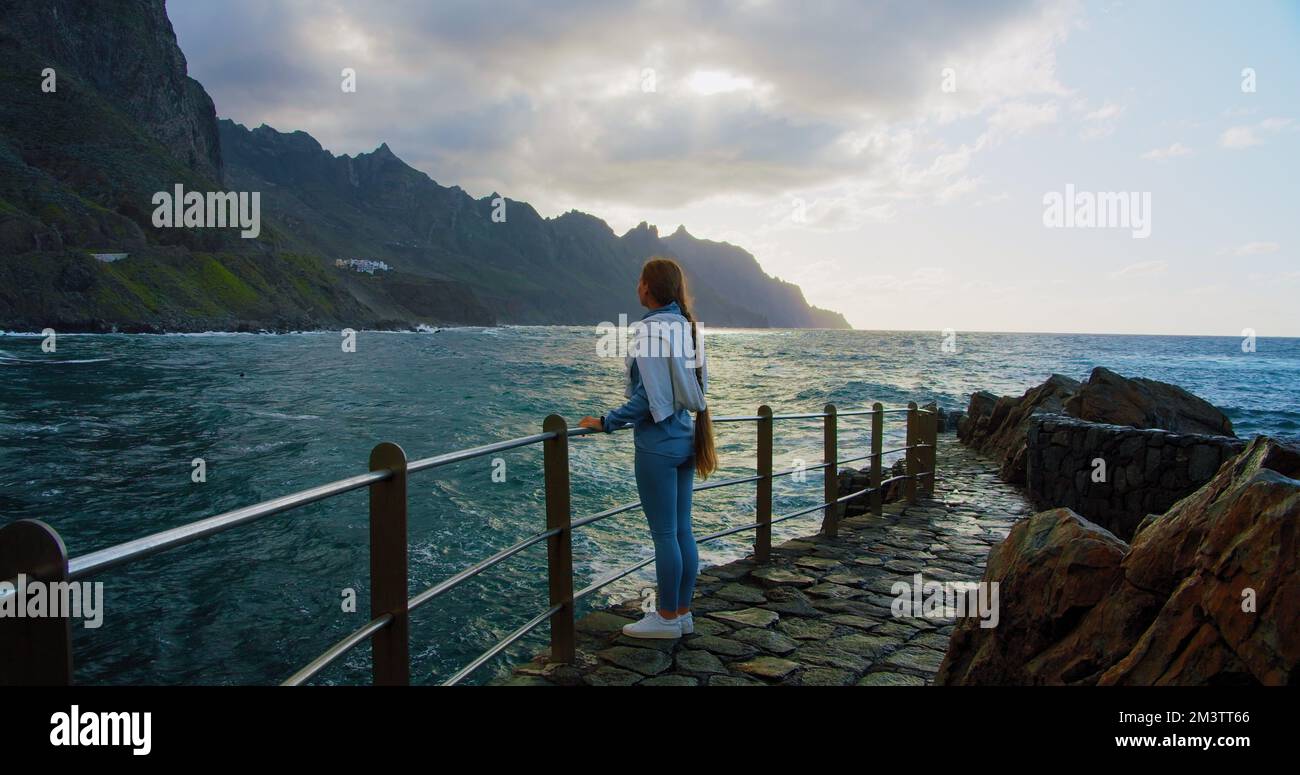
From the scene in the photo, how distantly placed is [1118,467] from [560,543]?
7.13 metres

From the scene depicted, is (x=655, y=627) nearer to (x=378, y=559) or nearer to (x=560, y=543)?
(x=560, y=543)

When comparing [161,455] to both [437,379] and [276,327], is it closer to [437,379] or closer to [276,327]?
[437,379]

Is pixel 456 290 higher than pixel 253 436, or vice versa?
pixel 456 290

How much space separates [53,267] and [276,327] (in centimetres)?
2562

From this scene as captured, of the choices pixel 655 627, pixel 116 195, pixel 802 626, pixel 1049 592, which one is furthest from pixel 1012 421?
pixel 116 195

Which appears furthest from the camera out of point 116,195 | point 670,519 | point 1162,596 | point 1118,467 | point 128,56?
point 128,56

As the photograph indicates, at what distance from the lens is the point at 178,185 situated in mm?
100625

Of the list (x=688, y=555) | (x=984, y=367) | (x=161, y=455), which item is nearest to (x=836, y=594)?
Result: (x=688, y=555)

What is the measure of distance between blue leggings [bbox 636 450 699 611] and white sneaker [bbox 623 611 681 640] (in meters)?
0.07

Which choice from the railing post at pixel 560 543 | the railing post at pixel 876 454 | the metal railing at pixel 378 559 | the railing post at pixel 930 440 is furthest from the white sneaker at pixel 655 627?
the railing post at pixel 930 440

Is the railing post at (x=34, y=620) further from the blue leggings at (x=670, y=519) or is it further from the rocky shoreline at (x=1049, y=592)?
the blue leggings at (x=670, y=519)

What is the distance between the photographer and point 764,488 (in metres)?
6.36

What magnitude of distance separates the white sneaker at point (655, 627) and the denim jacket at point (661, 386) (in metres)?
1.10

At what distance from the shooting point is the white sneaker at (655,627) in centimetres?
450
